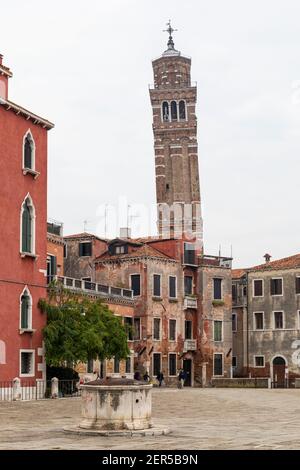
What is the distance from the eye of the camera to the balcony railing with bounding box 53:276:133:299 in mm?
45581

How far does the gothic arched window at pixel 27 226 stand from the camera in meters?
35.6

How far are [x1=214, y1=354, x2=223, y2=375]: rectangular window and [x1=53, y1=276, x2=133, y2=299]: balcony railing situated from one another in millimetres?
10511

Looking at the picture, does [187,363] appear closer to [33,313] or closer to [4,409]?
[33,313]

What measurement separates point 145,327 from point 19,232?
21.9m

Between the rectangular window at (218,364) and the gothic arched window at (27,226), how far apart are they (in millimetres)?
27664

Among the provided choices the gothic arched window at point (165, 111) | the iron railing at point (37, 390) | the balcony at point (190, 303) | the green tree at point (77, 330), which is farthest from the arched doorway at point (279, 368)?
the gothic arched window at point (165, 111)

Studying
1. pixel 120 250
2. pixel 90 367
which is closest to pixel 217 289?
pixel 120 250

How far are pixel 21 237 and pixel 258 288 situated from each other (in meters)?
31.7

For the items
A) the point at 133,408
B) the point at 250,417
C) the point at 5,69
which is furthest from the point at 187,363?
the point at 133,408

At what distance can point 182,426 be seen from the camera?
20031mm

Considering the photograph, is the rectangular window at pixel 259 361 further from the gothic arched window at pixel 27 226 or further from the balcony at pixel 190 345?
the gothic arched window at pixel 27 226

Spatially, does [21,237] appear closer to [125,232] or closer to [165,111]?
[125,232]

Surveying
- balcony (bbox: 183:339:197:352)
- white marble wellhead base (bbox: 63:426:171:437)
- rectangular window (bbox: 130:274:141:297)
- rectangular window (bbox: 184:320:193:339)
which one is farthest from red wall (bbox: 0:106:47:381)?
rectangular window (bbox: 184:320:193:339)

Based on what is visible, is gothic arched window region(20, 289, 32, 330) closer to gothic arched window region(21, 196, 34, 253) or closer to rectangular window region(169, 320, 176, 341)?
gothic arched window region(21, 196, 34, 253)
